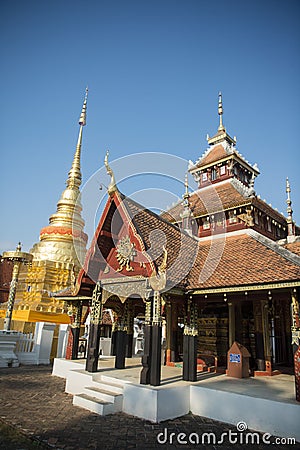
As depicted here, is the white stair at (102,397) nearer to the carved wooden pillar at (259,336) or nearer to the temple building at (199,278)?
the temple building at (199,278)

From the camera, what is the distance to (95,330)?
35.0 ft

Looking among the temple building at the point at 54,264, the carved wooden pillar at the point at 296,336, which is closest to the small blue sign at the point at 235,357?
the carved wooden pillar at the point at 296,336

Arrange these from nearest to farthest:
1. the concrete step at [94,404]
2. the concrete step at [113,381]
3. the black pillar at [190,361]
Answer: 1. the concrete step at [94,404]
2. the concrete step at [113,381]
3. the black pillar at [190,361]

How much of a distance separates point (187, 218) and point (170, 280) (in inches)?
251

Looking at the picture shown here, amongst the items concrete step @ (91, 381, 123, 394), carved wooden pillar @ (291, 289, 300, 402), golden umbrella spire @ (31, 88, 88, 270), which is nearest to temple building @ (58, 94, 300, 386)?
carved wooden pillar @ (291, 289, 300, 402)

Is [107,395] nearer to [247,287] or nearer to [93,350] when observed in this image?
[93,350]

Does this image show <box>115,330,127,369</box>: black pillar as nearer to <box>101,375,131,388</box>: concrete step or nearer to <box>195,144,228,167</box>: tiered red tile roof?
<box>101,375,131,388</box>: concrete step

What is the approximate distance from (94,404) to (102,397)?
41cm

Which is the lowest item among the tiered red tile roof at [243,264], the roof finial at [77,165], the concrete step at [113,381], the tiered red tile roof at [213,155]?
the concrete step at [113,381]

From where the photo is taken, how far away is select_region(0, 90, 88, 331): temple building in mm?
20250

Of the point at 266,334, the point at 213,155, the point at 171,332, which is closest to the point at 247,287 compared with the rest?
the point at 266,334

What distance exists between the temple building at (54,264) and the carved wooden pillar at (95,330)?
777 centimetres

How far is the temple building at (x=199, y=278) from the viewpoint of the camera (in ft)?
28.5

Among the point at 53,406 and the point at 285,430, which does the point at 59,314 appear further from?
the point at 285,430
